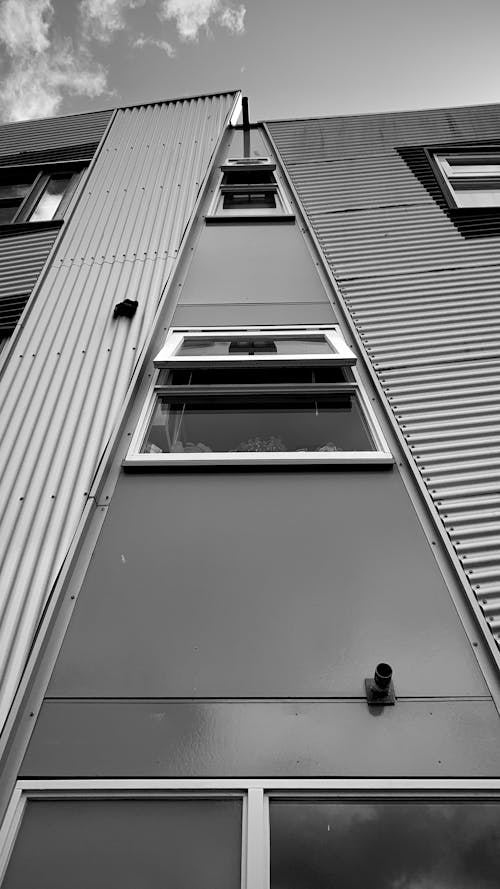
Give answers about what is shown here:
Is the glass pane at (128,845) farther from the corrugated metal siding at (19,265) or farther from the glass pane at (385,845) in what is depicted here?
the corrugated metal siding at (19,265)

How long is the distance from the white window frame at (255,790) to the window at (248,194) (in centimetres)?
564

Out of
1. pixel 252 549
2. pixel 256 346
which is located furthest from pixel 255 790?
pixel 256 346

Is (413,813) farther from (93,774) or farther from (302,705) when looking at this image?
(93,774)

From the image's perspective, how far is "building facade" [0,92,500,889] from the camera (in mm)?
1835

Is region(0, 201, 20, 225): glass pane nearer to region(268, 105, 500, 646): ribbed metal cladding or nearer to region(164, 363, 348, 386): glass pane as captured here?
region(268, 105, 500, 646): ribbed metal cladding

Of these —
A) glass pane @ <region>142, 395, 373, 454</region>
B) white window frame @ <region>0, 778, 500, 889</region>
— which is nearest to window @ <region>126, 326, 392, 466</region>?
glass pane @ <region>142, 395, 373, 454</region>

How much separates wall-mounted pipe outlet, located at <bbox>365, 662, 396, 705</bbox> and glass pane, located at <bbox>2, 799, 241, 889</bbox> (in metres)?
0.67

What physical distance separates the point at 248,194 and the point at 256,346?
12.1ft

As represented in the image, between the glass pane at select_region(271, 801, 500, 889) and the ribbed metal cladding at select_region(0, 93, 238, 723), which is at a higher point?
the ribbed metal cladding at select_region(0, 93, 238, 723)

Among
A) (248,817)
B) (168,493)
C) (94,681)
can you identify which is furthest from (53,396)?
(248,817)

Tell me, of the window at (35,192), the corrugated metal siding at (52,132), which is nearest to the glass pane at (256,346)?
the window at (35,192)

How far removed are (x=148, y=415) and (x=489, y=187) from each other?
6018 millimetres

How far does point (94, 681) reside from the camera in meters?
2.21

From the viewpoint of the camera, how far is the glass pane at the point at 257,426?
3.43 m
